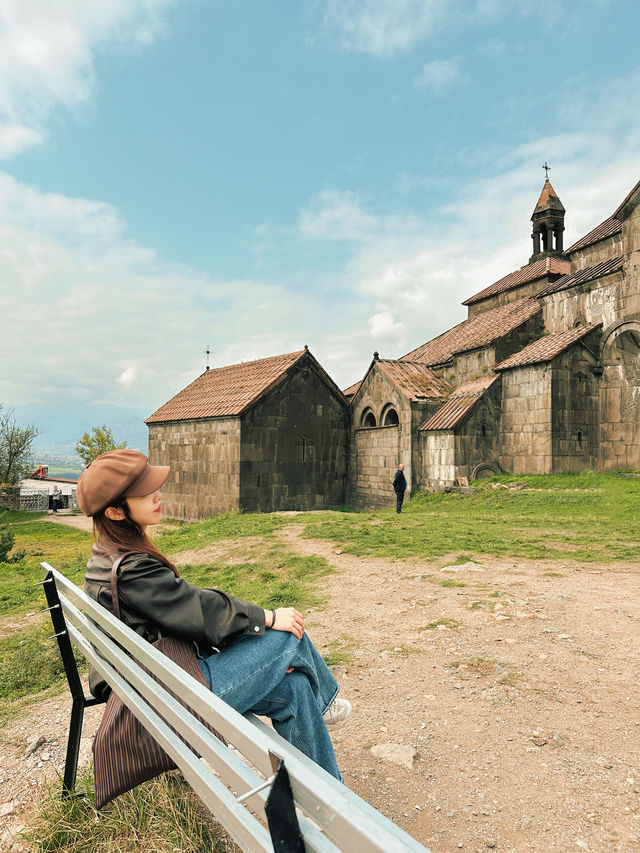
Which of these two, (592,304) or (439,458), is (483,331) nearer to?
(592,304)

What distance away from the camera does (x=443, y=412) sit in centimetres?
1742

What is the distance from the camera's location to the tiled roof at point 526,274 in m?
22.0

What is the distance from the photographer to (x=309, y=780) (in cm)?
108

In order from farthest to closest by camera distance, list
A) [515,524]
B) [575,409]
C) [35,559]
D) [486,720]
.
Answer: [575,409]
[35,559]
[515,524]
[486,720]

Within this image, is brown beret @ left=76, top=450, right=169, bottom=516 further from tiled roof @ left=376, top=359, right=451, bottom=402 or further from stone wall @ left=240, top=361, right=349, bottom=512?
tiled roof @ left=376, top=359, right=451, bottom=402

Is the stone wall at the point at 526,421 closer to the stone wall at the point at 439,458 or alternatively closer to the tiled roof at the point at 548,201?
the stone wall at the point at 439,458

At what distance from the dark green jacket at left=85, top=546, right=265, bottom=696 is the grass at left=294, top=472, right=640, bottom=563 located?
6.11 m

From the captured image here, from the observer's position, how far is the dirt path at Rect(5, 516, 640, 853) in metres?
2.34

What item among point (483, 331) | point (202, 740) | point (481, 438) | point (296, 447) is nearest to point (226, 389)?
point (296, 447)

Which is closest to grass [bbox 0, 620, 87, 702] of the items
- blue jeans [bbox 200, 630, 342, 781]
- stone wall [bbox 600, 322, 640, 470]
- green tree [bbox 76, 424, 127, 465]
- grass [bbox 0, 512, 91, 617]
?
grass [bbox 0, 512, 91, 617]

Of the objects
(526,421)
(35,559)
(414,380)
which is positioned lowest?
(35,559)

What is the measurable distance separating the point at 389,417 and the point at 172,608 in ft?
56.3

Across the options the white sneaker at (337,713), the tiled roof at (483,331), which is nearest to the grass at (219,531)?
the white sneaker at (337,713)

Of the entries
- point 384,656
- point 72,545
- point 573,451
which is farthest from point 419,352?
point 384,656
